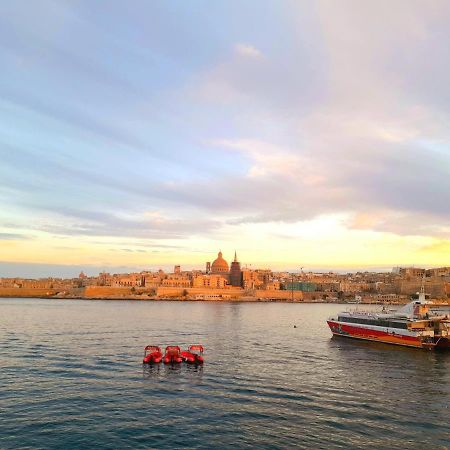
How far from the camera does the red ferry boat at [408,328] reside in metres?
50.7

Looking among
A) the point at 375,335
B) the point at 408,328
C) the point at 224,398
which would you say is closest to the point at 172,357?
the point at 224,398

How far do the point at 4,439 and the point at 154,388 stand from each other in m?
11.0

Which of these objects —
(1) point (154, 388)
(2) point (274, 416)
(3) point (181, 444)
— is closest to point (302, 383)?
(2) point (274, 416)

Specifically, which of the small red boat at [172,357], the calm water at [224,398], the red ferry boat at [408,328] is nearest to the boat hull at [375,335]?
the red ferry boat at [408,328]

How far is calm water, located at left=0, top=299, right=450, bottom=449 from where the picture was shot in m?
21.0

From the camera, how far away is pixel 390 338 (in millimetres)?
53906

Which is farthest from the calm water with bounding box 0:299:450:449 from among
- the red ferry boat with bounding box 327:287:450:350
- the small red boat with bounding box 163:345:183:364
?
the red ferry boat with bounding box 327:287:450:350

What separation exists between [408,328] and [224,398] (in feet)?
105

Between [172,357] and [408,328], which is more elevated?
[408,328]

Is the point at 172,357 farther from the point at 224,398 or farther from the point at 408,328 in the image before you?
the point at 408,328

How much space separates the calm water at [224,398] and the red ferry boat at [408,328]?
7.31ft

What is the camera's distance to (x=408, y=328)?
51.8 metres

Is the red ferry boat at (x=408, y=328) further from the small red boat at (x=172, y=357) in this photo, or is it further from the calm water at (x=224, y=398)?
the small red boat at (x=172, y=357)

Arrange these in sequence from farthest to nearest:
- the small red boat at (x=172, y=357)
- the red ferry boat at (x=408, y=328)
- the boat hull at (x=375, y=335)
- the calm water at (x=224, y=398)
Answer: the boat hull at (x=375, y=335) → the red ferry boat at (x=408, y=328) → the small red boat at (x=172, y=357) → the calm water at (x=224, y=398)
